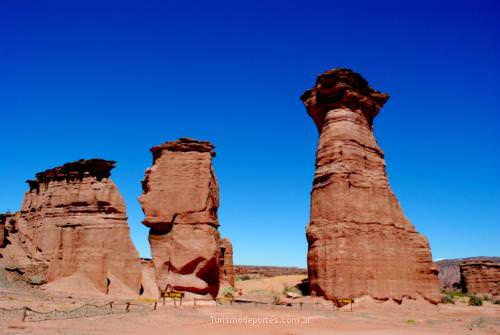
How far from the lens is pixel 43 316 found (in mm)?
16125

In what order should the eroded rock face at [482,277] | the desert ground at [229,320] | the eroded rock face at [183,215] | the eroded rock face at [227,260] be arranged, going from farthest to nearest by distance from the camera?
the eroded rock face at [482,277]
the eroded rock face at [227,260]
the eroded rock face at [183,215]
the desert ground at [229,320]

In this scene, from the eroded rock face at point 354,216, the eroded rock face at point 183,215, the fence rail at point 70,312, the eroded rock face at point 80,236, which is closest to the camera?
the fence rail at point 70,312

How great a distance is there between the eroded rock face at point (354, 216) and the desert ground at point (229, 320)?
137 centimetres

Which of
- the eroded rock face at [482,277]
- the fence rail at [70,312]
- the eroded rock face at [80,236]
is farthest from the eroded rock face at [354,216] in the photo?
the eroded rock face at [482,277]

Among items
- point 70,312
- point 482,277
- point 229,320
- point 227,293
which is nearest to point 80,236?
point 70,312

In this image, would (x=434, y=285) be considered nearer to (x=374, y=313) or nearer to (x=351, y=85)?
(x=374, y=313)

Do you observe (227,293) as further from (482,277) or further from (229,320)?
(482,277)

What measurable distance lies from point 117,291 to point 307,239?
37.0ft

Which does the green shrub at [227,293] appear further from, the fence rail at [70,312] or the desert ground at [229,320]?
the fence rail at [70,312]

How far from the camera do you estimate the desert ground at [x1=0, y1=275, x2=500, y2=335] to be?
14.5 metres

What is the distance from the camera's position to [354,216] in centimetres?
2662

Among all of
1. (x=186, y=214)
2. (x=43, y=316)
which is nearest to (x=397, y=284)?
(x=186, y=214)

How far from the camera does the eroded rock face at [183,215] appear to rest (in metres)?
22.7

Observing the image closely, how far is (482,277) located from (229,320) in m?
34.9
